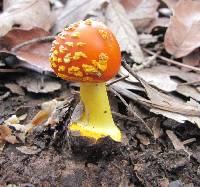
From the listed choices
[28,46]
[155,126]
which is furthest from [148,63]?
[28,46]

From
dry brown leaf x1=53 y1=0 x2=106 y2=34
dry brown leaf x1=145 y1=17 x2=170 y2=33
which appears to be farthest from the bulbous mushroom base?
dry brown leaf x1=145 y1=17 x2=170 y2=33

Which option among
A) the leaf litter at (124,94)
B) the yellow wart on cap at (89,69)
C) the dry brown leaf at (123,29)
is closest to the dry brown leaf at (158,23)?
the leaf litter at (124,94)

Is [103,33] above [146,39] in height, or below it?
above

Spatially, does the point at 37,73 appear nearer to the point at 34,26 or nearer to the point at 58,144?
the point at 34,26

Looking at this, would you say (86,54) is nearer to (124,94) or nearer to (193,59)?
(124,94)

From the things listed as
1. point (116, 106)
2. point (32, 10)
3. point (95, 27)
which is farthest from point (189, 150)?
point (32, 10)

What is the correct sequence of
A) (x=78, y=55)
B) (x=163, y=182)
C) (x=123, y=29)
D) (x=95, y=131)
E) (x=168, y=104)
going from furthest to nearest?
(x=123, y=29) < (x=168, y=104) < (x=95, y=131) < (x=163, y=182) < (x=78, y=55)
